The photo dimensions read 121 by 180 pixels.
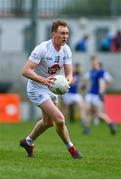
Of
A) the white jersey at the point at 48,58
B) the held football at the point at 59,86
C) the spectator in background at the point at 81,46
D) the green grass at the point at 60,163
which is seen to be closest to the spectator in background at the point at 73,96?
the spectator in background at the point at 81,46

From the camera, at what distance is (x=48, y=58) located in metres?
15.0

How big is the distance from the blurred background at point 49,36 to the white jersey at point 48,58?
1952cm

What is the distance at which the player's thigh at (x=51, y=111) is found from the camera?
48.5ft

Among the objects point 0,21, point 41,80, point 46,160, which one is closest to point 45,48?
point 41,80

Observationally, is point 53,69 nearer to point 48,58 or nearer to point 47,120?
point 48,58

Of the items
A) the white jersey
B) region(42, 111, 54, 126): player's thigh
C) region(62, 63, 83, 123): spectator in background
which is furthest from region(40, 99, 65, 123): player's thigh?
region(62, 63, 83, 123): spectator in background

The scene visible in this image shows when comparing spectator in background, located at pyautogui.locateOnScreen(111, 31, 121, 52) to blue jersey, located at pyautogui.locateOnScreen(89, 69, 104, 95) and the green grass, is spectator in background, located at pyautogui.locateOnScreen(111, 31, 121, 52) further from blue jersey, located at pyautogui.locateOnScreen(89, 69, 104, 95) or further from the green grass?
the green grass

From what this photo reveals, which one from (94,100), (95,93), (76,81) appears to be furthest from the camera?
(76,81)

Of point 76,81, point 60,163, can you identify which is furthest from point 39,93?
point 76,81

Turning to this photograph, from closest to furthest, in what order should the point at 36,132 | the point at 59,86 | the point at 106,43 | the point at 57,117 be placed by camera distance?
the point at 59,86 → the point at 57,117 → the point at 36,132 → the point at 106,43

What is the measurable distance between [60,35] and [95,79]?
40.1 feet

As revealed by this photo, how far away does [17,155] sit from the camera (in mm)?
15930

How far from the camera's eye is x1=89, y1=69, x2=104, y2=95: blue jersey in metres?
26.9

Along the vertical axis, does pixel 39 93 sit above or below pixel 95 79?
above
